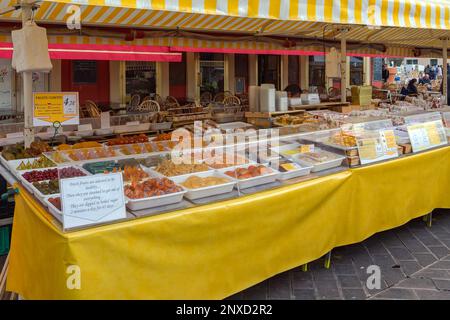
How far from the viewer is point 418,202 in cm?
477

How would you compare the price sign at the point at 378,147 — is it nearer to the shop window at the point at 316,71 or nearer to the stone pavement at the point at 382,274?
the stone pavement at the point at 382,274

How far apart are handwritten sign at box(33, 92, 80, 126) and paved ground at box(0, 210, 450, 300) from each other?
1399 mm

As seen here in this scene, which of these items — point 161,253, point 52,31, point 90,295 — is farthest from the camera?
point 52,31

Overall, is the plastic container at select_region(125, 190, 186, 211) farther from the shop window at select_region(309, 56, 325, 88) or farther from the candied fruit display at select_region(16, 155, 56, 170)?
the shop window at select_region(309, 56, 325, 88)

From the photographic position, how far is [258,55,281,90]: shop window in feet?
45.7

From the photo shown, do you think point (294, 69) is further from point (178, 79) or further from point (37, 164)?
point (37, 164)

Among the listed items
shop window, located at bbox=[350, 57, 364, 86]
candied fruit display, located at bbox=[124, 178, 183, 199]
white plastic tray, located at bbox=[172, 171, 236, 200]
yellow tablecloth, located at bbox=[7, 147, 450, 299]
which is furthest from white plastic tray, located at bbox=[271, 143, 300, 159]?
shop window, located at bbox=[350, 57, 364, 86]

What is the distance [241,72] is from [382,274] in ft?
32.8

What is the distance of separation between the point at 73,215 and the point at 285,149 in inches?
94.3

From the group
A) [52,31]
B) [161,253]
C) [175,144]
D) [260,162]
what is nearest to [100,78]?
[52,31]
